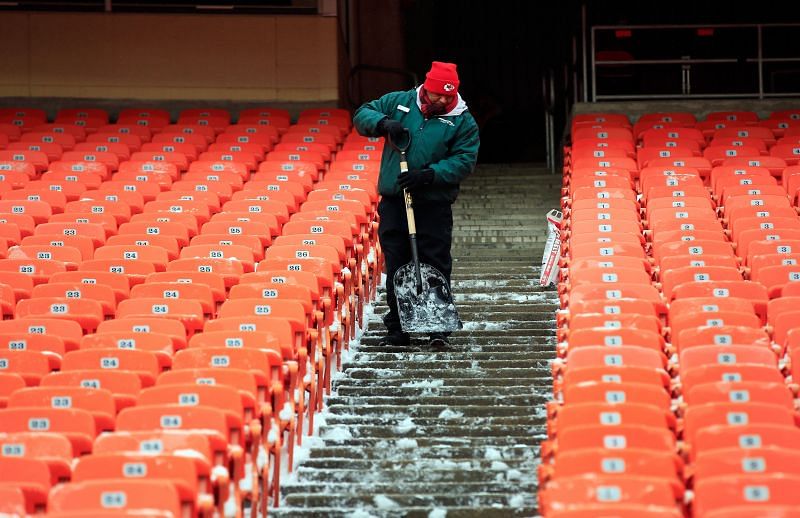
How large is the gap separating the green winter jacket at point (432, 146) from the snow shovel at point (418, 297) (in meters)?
0.11

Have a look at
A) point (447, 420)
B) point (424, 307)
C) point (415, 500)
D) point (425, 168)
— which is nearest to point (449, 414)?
point (447, 420)

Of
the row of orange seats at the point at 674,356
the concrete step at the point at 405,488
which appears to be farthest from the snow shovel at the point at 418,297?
the concrete step at the point at 405,488

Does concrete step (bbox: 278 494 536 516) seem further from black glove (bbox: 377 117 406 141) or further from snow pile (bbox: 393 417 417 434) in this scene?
black glove (bbox: 377 117 406 141)

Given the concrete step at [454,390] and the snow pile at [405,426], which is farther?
the concrete step at [454,390]

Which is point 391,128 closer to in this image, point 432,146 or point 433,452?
point 432,146

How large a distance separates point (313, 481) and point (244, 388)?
2.54 ft

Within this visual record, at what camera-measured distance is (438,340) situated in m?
9.10

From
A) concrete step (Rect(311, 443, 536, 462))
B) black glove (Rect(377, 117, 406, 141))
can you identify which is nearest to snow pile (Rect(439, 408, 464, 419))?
concrete step (Rect(311, 443, 536, 462))

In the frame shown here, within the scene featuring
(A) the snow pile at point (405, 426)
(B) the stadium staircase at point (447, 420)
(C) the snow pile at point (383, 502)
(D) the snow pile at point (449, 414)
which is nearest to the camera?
(C) the snow pile at point (383, 502)

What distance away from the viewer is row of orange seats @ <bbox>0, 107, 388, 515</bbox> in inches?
232

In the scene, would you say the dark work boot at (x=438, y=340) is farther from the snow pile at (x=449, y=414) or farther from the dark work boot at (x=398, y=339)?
the snow pile at (x=449, y=414)

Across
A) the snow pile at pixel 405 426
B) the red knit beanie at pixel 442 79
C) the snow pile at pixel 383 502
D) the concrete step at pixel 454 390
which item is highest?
the red knit beanie at pixel 442 79

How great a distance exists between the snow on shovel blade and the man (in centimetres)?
12

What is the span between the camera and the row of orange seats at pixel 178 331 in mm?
5902
